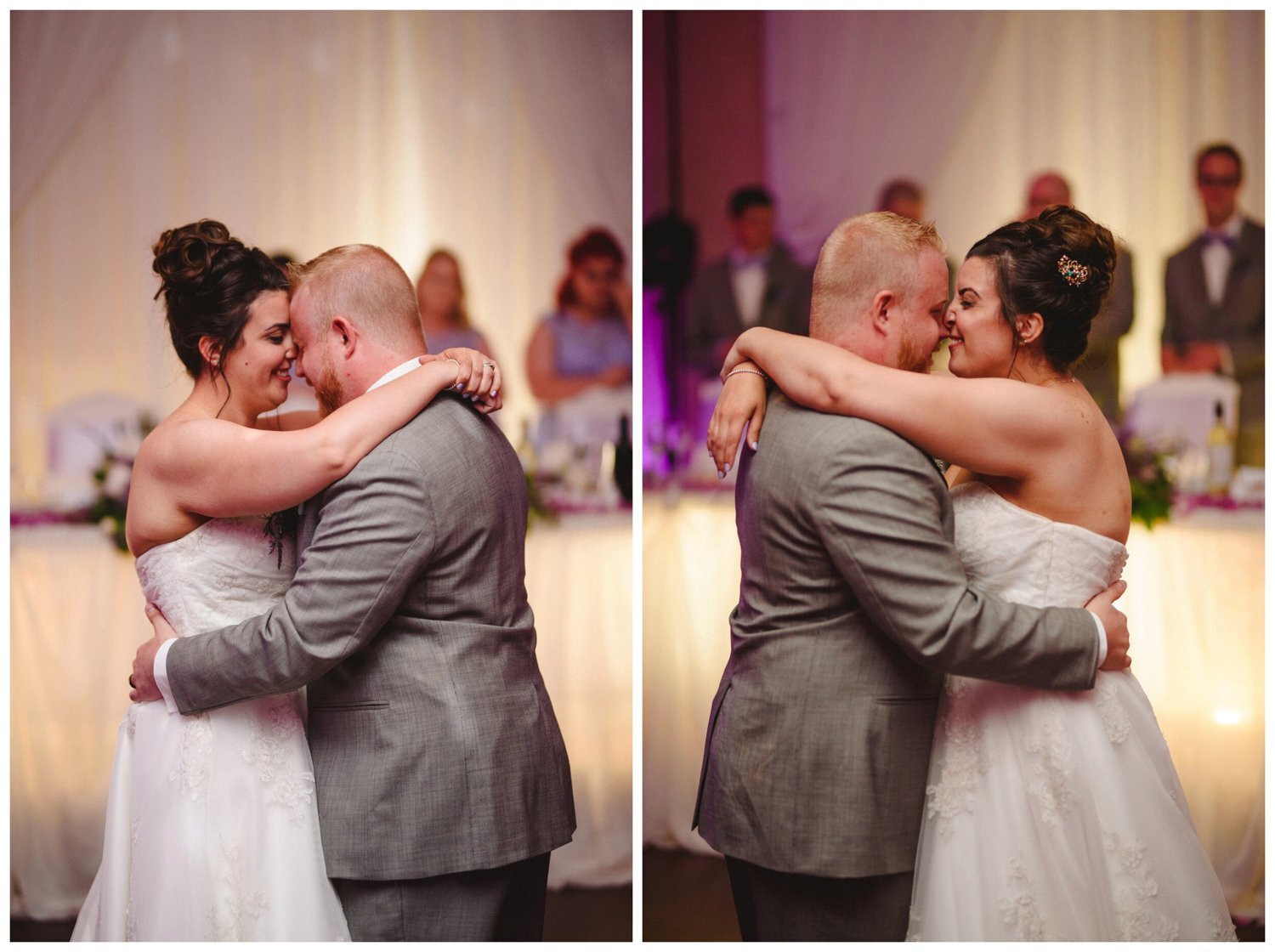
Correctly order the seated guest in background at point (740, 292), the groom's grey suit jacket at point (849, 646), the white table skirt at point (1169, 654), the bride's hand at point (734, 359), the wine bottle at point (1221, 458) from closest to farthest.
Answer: the groom's grey suit jacket at point (849, 646) → the bride's hand at point (734, 359) → the white table skirt at point (1169, 654) → the wine bottle at point (1221, 458) → the seated guest in background at point (740, 292)

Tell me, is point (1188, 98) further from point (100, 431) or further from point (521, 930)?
point (100, 431)

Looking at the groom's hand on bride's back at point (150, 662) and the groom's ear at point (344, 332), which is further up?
the groom's ear at point (344, 332)

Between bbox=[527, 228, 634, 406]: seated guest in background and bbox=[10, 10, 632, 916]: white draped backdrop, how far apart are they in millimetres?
69

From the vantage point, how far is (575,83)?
15.7ft

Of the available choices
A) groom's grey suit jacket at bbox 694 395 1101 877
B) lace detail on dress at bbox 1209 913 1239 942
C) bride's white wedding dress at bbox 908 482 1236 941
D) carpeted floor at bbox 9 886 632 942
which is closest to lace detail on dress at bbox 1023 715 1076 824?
bride's white wedding dress at bbox 908 482 1236 941

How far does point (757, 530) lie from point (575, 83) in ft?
10.7

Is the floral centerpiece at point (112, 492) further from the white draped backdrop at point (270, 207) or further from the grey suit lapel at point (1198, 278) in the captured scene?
the grey suit lapel at point (1198, 278)

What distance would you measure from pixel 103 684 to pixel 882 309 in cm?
352

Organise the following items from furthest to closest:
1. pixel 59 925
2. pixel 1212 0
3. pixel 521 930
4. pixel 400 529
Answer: pixel 59 925 → pixel 1212 0 → pixel 521 930 → pixel 400 529

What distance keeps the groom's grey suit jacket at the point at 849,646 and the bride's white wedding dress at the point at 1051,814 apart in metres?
0.08

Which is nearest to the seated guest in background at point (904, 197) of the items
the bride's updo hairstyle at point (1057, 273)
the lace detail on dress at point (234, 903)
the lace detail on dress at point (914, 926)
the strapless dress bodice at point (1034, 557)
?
the bride's updo hairstyle at point (1057, 273)

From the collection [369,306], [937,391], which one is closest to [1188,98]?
[937,391]

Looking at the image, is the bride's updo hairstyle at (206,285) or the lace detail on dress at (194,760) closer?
the lace detail on dress at (194,760)

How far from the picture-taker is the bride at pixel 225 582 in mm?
2023
